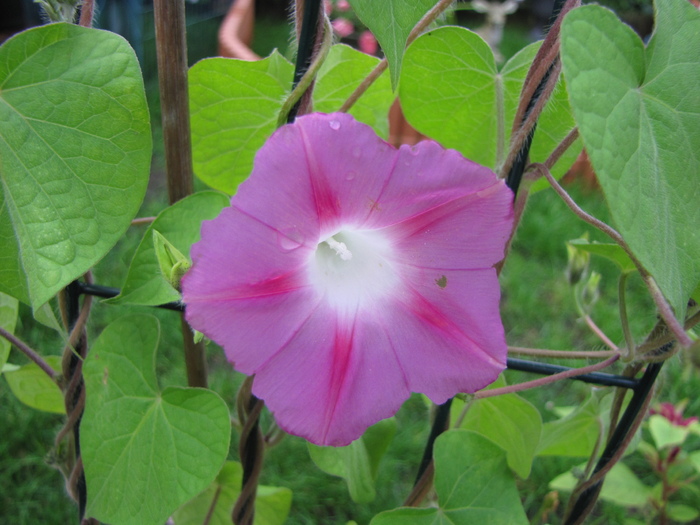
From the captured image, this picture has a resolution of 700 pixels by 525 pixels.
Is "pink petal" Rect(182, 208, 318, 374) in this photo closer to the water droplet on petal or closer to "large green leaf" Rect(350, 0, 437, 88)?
the water droplet on petal

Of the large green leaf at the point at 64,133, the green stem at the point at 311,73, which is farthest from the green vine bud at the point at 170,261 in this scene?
the green stem at the point at 311,73

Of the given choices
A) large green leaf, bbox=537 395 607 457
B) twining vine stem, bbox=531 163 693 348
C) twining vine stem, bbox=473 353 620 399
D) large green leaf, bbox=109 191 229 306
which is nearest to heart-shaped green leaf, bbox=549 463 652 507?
large green leaf, bbox=537 395 607 457

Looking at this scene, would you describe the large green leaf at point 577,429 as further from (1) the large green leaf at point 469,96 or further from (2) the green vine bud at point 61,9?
(2) the green vine bud at point 61,9

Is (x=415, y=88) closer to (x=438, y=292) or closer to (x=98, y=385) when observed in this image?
(x=438, y=292)

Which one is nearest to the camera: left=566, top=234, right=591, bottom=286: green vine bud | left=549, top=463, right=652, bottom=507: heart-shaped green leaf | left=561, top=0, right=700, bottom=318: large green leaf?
left=561, top=0, right=700, bottom=318: large green leaf

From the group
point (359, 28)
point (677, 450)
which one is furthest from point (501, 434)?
point (359, 28)
